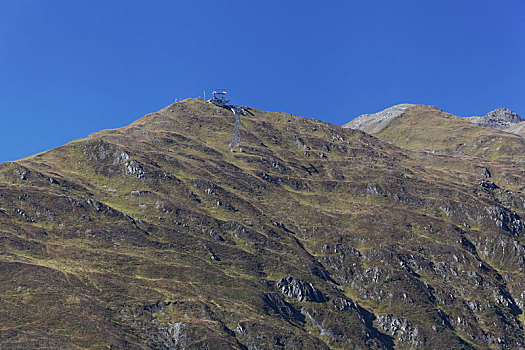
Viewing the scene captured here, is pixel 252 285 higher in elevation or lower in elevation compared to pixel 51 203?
lower

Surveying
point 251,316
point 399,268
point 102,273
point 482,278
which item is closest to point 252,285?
point 251,316

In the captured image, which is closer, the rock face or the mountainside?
the mountainside

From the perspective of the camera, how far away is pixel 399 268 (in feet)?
630

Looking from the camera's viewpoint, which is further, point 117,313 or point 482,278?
point 482,278

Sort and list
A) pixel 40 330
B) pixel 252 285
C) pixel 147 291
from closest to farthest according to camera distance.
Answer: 1. pixel 40 330
2. pixel 147 291
3. pixel 252 285

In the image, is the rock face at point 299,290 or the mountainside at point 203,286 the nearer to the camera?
the mountainside at point 203,286

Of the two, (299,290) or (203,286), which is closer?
(203,286)

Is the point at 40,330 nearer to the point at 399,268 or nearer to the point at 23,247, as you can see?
the point at 23,247

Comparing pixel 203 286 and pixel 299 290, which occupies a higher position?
pixel 203 286

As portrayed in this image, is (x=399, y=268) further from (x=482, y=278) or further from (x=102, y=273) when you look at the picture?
(x=102, y=273)

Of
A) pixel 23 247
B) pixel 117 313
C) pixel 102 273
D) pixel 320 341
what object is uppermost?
pixel 23 247

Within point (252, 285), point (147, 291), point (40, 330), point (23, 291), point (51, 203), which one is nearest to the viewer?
point (40, 330)

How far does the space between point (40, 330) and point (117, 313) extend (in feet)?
63.9

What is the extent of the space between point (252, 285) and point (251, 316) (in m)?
17.8
